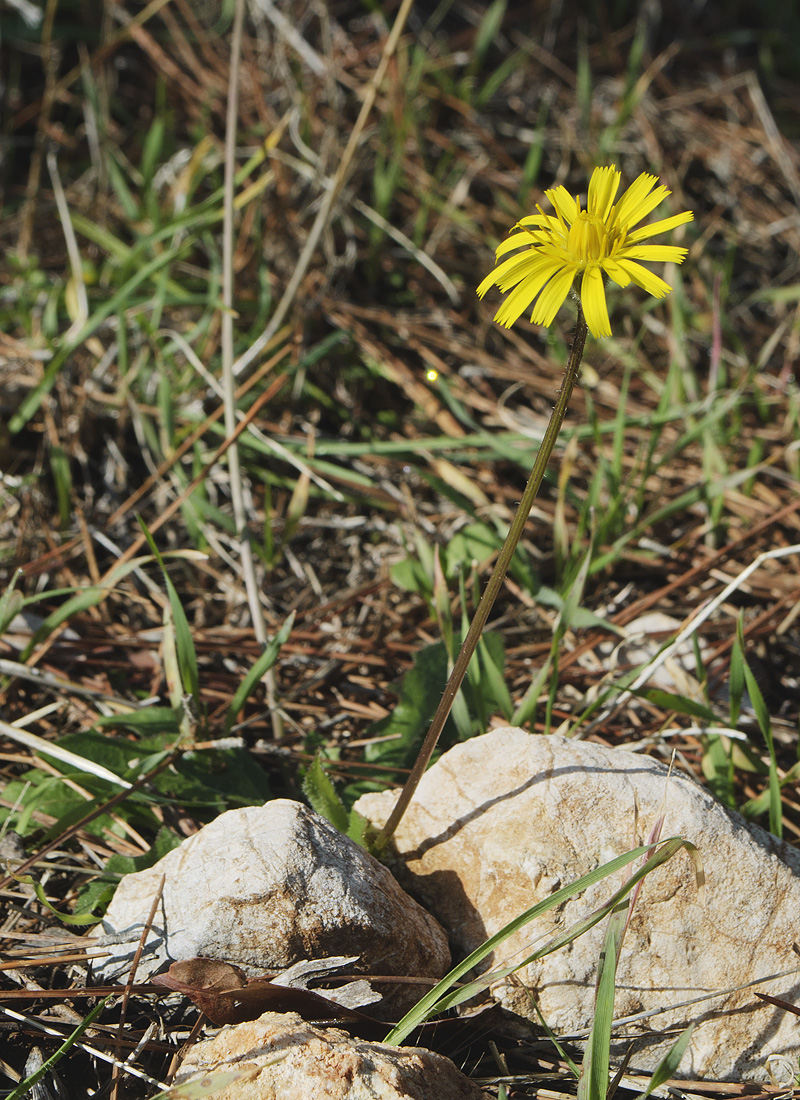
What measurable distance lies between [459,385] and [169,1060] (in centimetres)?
225

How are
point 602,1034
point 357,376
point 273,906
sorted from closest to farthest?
point 602,1034 → point 273,906 → point 357,376

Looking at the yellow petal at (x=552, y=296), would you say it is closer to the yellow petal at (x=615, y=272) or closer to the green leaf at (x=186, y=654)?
the yellow petal at (x=615, y=272)

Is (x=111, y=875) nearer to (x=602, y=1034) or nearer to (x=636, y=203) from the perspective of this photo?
(x=602, y=1034)

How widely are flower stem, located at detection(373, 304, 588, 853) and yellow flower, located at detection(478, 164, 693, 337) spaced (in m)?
0.08

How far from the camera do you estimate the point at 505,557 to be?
4.63 ft

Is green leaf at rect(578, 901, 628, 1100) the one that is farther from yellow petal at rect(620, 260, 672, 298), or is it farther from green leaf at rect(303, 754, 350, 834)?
yellow petal at rect(620, 260, 672, 298)

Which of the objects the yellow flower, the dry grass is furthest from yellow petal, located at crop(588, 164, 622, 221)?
the dry grass

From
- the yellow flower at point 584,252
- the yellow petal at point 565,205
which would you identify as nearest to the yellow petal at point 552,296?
the yellow flower at point 584,252

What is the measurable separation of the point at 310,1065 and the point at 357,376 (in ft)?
7.25

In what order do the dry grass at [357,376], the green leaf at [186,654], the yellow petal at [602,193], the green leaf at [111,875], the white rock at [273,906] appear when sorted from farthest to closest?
the dry grass at [357,376] → the green leaf at [186,654] → the green leaf at [111,875] → the white rock at [273,906] → the yellow petal at [602,193]

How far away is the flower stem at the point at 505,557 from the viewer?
1.29 metres

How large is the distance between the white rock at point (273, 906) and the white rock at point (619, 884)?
168 millimetres

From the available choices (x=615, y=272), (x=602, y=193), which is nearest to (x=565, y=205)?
(x=602, y=193)

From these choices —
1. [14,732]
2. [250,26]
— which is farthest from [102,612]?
[250,26]
